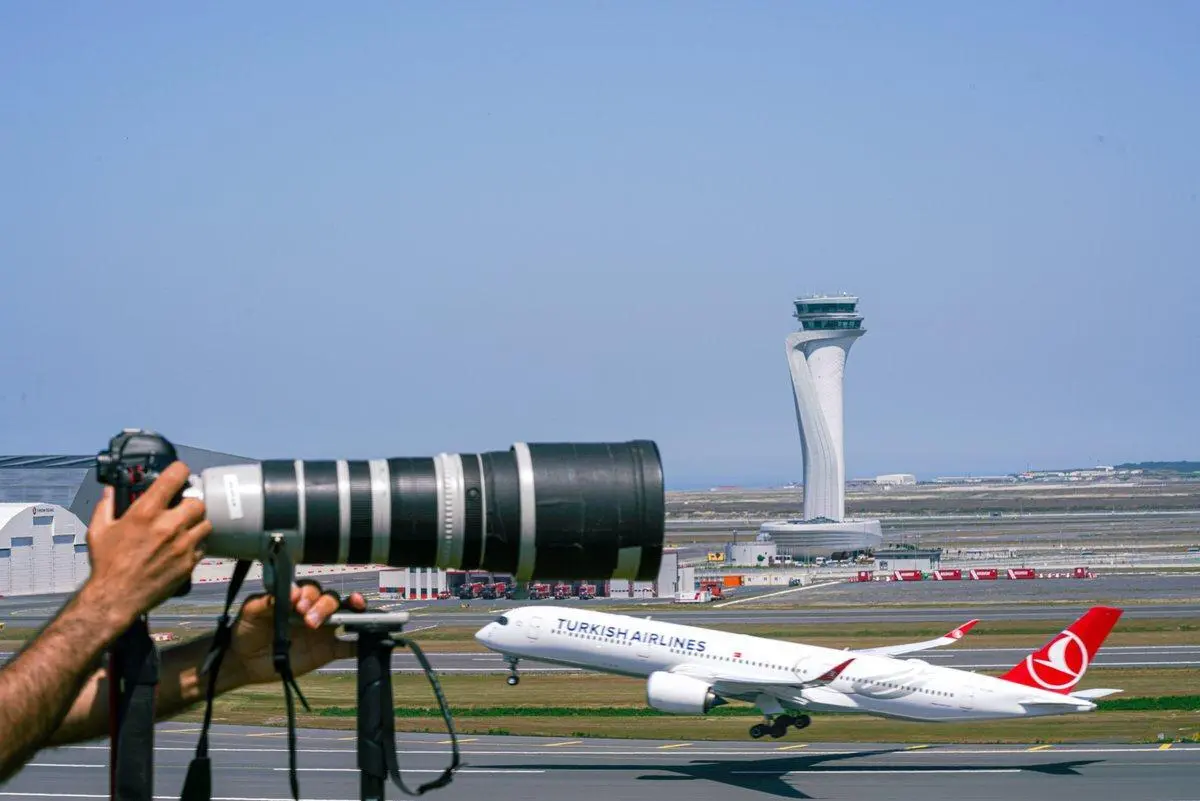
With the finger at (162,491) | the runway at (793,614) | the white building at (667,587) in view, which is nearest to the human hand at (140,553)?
the finger at (162,491)

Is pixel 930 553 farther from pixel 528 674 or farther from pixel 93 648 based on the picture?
pixel 93 648

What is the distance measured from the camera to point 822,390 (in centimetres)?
13050

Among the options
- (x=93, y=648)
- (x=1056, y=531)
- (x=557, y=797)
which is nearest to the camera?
(x=93, y=648)

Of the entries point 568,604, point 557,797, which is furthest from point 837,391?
point 557,797

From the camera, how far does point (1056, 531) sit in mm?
160125

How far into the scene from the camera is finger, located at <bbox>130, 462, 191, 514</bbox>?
17.4ft

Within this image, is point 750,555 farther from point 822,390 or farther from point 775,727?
point 775,727

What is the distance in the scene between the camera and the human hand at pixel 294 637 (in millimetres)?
6223

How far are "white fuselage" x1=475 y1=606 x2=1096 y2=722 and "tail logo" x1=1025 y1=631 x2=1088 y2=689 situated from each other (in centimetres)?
36

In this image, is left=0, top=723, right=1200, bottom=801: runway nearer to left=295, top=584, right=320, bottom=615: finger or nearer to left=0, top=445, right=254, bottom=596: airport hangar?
left=295, top=584, right=320, bottom=615: finger

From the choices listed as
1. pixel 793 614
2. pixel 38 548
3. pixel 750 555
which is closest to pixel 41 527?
pixel 38 548

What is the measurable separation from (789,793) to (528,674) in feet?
85.6

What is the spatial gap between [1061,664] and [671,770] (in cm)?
1085

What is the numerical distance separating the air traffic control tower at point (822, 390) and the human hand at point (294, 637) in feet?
403
